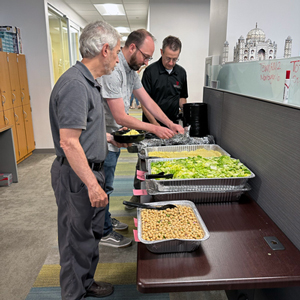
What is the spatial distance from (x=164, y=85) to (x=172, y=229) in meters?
2.08

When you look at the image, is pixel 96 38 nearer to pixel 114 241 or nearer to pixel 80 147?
pixel 80 147

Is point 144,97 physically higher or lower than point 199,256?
higher

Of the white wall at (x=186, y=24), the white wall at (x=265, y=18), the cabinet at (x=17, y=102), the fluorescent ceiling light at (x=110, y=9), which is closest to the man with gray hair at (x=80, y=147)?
the white wall at (x=265, y=18)

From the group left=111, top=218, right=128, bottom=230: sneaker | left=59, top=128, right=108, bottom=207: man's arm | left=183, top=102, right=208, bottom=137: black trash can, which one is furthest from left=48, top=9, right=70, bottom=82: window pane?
left=59, top=128, right=108, bottom=207: man's arm

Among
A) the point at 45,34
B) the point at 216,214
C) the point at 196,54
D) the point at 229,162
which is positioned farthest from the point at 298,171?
the point at 196,54

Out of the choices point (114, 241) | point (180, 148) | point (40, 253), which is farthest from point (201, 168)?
point (40, 253)

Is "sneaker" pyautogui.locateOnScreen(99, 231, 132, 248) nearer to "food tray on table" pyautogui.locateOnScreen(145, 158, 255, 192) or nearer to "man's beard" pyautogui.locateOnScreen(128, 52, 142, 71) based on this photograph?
"food tray on table" pyautogui.locateOnScreen(145, 158, 255, 192)

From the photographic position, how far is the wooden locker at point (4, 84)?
3715 mm

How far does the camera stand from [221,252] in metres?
1.02

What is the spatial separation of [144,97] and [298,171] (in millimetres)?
1518

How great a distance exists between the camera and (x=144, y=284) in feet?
2.85

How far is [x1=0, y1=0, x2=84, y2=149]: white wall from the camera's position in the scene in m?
4.24

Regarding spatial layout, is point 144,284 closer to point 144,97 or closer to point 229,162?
point 229,162

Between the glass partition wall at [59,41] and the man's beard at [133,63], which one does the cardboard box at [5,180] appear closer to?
the man's beard at [133,63]
